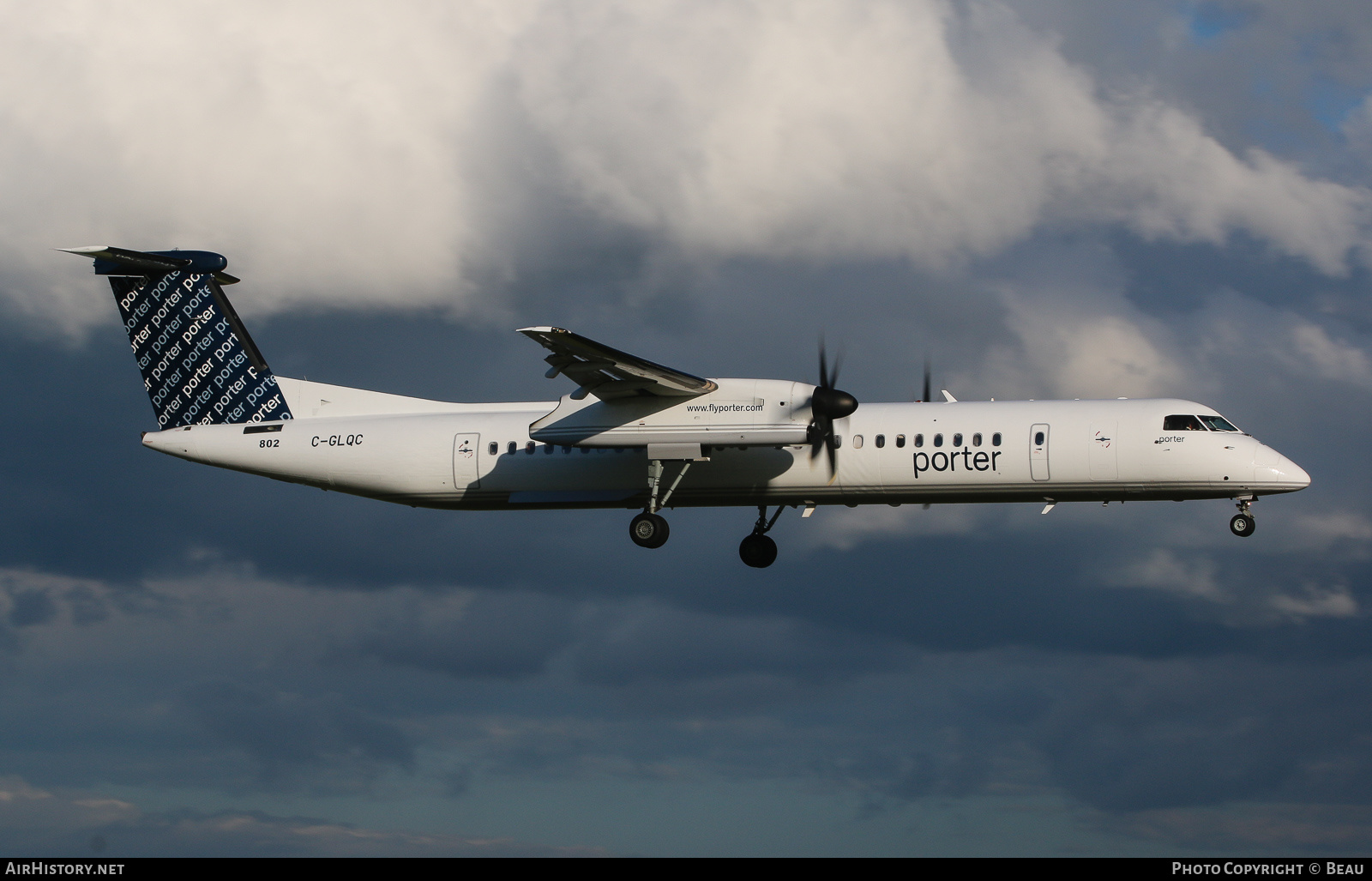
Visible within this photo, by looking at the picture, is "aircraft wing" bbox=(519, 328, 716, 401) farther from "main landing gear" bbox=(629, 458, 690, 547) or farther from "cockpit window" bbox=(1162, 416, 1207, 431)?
"cockpit window" bbox=(1162, 416, 1207, 431)

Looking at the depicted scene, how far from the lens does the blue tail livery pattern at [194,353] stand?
28644 millimetres

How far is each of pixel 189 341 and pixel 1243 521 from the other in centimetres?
2088

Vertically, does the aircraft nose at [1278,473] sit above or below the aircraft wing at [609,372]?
below

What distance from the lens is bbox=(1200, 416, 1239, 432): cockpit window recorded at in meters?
24.1

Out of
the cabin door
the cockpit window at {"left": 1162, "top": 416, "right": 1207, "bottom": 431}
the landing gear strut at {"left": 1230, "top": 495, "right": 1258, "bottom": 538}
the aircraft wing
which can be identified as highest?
the aircraft wing

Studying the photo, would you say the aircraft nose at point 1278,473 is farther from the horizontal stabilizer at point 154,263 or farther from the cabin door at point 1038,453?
the horizontal stabilizer at point 154,263

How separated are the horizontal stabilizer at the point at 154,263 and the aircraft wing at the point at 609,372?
952 cm

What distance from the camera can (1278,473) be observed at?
929 inches

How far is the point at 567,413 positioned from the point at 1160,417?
10.4 m

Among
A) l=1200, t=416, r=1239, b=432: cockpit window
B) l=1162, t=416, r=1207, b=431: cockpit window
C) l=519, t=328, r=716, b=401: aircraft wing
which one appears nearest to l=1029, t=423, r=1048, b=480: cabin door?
l=1162, t=416, r=1207, b=431: cockpit window

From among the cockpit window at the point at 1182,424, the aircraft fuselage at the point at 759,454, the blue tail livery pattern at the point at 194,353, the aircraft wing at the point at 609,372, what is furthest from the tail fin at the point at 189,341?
the cockpit window at the point at 1182,424

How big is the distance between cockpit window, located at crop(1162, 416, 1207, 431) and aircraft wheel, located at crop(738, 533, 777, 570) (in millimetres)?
8164
